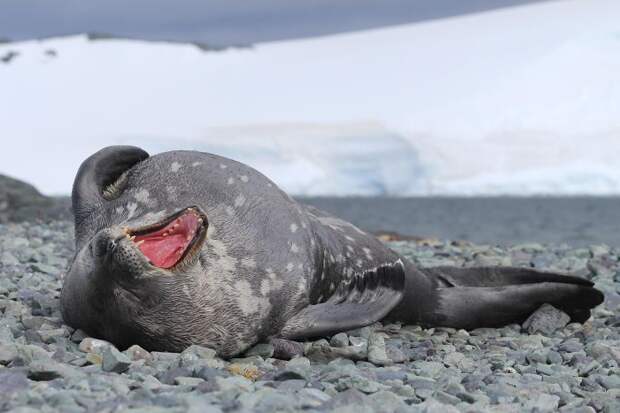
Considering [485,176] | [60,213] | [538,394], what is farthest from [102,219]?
[485,176]

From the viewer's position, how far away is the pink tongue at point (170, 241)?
3475 mm

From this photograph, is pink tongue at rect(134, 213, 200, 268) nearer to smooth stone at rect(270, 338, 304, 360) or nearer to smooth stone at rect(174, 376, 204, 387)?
smooth stone at rect(174, 376, 204, 387)

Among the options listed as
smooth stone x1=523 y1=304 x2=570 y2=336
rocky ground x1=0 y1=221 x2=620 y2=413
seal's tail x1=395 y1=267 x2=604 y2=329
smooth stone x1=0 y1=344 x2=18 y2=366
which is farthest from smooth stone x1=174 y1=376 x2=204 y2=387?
smooth stone x1=523 y1=304 x2=570 y2=336

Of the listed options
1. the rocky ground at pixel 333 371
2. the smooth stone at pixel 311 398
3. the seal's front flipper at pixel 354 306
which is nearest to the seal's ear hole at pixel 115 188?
the rocky ground at pixel 333 371

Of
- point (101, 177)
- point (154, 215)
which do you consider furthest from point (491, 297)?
point (101, 177)

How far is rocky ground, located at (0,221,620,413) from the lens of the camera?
280 centimetres

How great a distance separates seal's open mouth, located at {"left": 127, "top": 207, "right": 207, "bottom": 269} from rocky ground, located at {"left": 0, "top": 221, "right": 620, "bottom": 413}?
1.20 feet

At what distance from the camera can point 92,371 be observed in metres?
3.23

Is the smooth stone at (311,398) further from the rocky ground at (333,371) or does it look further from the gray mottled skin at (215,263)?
the gray mottled skin at (215,263)

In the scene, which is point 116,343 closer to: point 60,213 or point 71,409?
point 71,409

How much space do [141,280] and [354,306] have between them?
1.29 meters

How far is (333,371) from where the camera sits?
346 cm

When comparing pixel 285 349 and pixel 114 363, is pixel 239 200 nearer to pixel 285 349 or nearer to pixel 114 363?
pixel 285 349

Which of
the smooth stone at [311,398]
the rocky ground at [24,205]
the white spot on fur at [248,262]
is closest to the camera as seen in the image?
the smooth stone at [311,398]
